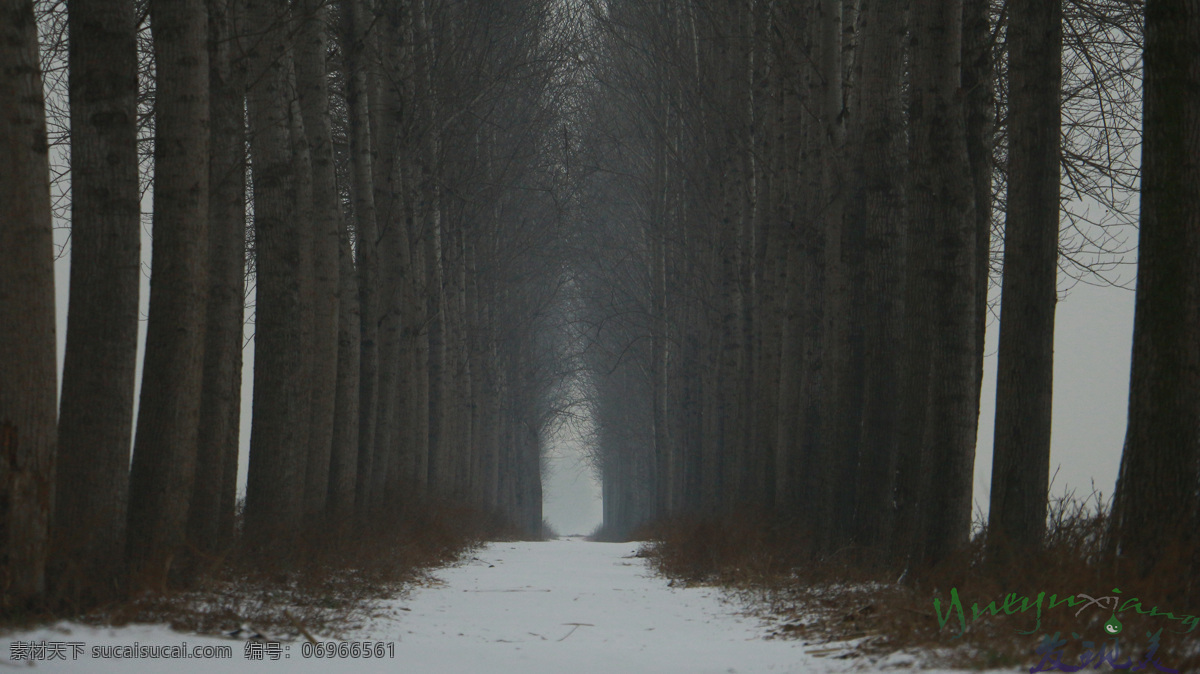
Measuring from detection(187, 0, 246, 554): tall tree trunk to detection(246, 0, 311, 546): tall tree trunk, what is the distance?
31 cm

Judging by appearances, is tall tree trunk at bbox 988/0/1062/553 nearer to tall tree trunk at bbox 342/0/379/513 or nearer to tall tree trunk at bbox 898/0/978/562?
tall tree trunk at bbox 898/0/978/562

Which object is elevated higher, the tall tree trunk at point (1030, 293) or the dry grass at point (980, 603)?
the tall tree trunk at point (1030, 293)

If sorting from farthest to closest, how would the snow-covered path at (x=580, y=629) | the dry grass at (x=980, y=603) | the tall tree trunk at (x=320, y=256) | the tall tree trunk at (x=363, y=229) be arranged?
1. the tall tree trunk at (x=363, y=229)
2. the tall tree trunk at (x=320, y=256)
3. the snow-covered path at (x=580, y=629)
4. the dry grass at (x=980, y=603)

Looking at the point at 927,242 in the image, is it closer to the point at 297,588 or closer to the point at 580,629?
the point at 580,629

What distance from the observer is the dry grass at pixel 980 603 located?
427 centimetres

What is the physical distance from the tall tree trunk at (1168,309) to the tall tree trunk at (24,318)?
551 cm

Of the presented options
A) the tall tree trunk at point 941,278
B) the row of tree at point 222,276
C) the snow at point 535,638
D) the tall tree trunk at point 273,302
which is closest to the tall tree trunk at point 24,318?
the row of tree at point 222,276

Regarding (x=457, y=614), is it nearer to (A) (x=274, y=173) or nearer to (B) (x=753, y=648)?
(B) (x=753, y=648)

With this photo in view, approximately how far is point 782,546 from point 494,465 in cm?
1939

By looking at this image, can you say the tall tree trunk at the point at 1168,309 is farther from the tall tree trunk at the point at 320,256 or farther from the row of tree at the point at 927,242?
the tall tree trunk at the point at 320,256

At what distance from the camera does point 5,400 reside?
207 inches

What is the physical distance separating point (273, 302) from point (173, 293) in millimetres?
3040

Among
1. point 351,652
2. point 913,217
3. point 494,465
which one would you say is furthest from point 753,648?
point 494,465

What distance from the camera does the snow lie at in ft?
15.6
